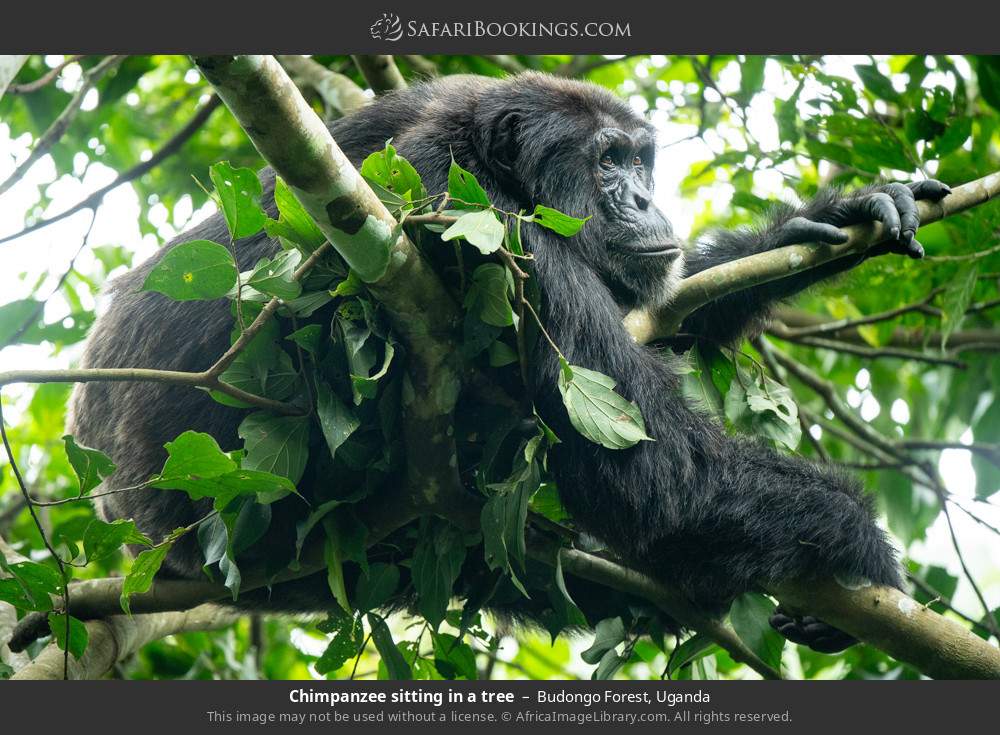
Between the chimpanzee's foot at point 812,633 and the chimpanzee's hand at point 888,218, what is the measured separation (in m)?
1.59

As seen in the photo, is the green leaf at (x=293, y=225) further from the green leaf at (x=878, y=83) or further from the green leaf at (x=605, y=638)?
the green leaf at (x=878, y=83)

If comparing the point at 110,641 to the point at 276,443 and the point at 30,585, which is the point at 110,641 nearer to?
the point at 30,585

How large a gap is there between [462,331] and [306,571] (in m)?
1.36

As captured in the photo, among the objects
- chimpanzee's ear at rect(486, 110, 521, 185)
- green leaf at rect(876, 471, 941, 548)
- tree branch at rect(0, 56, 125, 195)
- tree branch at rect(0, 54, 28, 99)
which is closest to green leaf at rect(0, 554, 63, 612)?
tree branch at rect(0, 54, 28, 99)

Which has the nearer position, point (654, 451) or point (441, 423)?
point (441, 423)

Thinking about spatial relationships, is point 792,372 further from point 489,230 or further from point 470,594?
point 489,230

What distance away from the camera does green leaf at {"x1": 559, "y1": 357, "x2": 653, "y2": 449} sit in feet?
11.3

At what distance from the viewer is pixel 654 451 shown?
3.96 m

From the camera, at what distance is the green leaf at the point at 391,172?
3.35 metres

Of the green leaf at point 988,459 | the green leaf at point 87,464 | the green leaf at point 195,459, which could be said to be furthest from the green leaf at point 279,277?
the green leaf at point 988,459

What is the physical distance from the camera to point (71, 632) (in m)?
3.80
